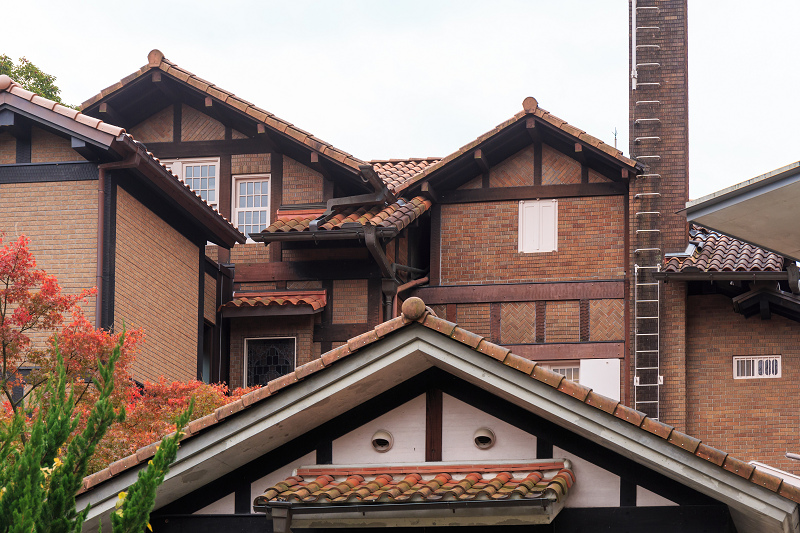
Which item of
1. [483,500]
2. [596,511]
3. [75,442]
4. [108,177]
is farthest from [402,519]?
[108,177]

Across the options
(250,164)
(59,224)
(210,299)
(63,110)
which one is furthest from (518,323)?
(63,110)

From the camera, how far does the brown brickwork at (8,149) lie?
60.3 feet

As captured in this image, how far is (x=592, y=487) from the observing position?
10383mm

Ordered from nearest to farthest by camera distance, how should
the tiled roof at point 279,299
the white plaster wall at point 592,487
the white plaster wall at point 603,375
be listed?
the white plaster wall at point 592,487
the tiled roof at point 279,299
the white plaster wall at point 603,375

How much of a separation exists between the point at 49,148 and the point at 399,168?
9805 millimetres

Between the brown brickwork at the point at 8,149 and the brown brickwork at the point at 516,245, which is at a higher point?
the brown brickwork at the point at 8,149

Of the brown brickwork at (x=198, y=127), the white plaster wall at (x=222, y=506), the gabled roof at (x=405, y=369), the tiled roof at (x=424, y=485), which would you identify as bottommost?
the white plaster wall at (x=222, y=506)

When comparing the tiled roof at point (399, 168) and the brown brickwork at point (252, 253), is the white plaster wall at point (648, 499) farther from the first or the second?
the tiled roof at point (399, 168)

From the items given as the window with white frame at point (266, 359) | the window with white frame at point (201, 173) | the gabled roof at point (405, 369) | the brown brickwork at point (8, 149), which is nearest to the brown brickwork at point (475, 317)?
the window with white frame at point (266, 359)

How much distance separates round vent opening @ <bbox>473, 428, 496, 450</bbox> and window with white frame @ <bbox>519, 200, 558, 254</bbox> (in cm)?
1385

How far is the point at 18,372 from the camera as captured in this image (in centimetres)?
1664

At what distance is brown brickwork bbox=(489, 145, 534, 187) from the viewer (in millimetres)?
24656

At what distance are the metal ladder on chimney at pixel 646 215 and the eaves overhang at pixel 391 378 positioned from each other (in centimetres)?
1288

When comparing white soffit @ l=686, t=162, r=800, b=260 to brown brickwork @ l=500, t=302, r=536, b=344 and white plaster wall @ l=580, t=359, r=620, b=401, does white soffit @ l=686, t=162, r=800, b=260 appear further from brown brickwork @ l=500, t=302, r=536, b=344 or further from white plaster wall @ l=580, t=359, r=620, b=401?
brown brickwork @ l=500, t=302, r=536, b=344
